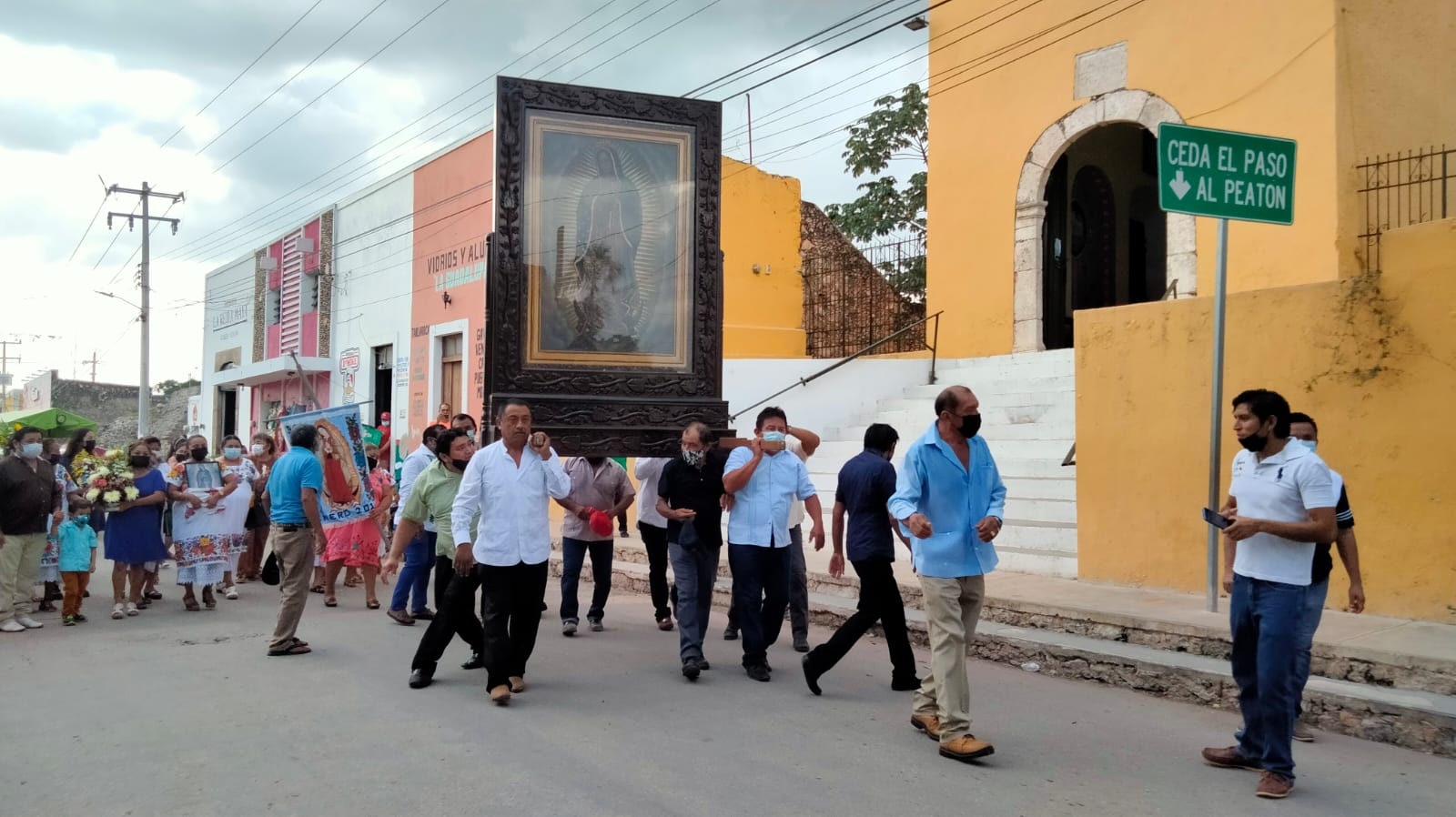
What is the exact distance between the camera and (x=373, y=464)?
11844 millimetres

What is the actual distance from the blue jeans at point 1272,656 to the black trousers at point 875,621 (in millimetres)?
2008

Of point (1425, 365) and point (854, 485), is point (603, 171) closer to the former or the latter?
point (854, 485)

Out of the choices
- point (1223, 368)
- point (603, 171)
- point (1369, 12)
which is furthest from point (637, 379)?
point (1369, 12)

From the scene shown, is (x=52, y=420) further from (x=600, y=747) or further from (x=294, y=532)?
(x=600, y=747)

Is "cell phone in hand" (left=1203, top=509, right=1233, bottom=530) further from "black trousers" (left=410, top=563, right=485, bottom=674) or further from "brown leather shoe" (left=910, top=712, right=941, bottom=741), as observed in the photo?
"black trousers" (left=410, top=563, right=485, bottom=674)

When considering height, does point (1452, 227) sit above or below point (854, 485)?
above

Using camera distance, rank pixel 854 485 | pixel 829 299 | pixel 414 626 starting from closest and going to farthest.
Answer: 1. pixel 854 485
2. pixel 414 626
3. pixel 829 299

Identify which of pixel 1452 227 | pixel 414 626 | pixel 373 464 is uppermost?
pixel 1452 227

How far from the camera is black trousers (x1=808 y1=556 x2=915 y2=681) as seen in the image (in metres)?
6.38

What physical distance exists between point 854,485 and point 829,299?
12.6 meters

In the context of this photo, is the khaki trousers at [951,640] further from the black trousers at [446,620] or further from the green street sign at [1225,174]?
the green street sign at [1225,174]

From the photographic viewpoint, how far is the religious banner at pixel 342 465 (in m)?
9.90

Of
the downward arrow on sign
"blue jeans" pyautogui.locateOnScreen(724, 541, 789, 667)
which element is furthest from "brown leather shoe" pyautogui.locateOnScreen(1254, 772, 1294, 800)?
the downward arrow on sign

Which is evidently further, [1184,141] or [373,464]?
[373,464]
